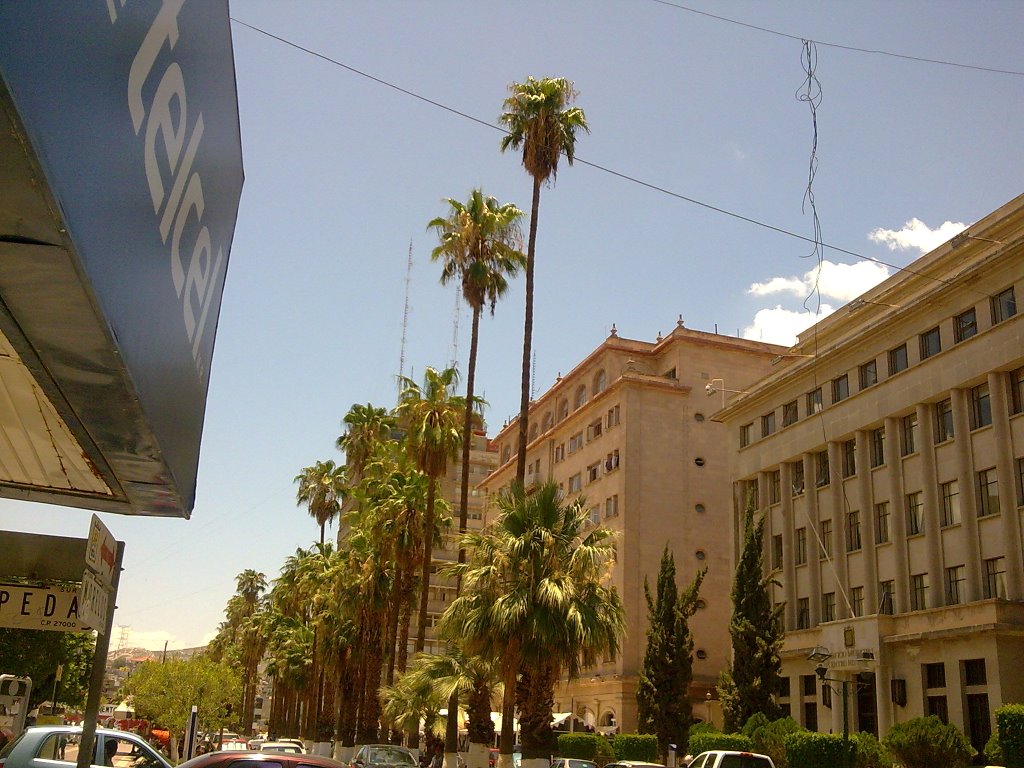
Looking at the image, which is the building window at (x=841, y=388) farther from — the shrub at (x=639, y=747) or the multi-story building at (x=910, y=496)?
the shrub at (x=639, y=747)

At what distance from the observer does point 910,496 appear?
37531 millimetres

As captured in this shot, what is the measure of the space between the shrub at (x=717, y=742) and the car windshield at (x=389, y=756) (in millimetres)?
11359

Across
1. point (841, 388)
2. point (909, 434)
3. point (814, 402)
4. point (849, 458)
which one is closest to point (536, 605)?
point (909, 434)

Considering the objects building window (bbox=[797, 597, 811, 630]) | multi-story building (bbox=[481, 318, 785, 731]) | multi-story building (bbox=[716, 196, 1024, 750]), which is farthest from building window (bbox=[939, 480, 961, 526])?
multi-story building (bbox=[481, 318, 785, 731])

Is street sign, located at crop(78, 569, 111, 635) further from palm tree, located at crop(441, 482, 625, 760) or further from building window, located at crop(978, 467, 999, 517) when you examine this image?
building window, located at crop(978, 467, 999, 517)

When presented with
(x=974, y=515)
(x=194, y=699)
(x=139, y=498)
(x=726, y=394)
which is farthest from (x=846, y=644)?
(x=139, y=498)

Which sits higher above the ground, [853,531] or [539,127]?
[539,127]

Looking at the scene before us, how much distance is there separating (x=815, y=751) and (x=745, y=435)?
20709mm

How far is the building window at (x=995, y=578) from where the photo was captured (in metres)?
32.4

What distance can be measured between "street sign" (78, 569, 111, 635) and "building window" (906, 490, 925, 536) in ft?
117

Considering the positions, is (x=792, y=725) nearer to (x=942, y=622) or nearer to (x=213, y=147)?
(x=942, y=622)

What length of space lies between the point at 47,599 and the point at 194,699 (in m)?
47.1

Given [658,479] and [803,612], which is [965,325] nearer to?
[803,612]

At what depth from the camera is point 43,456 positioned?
5.43 meters
